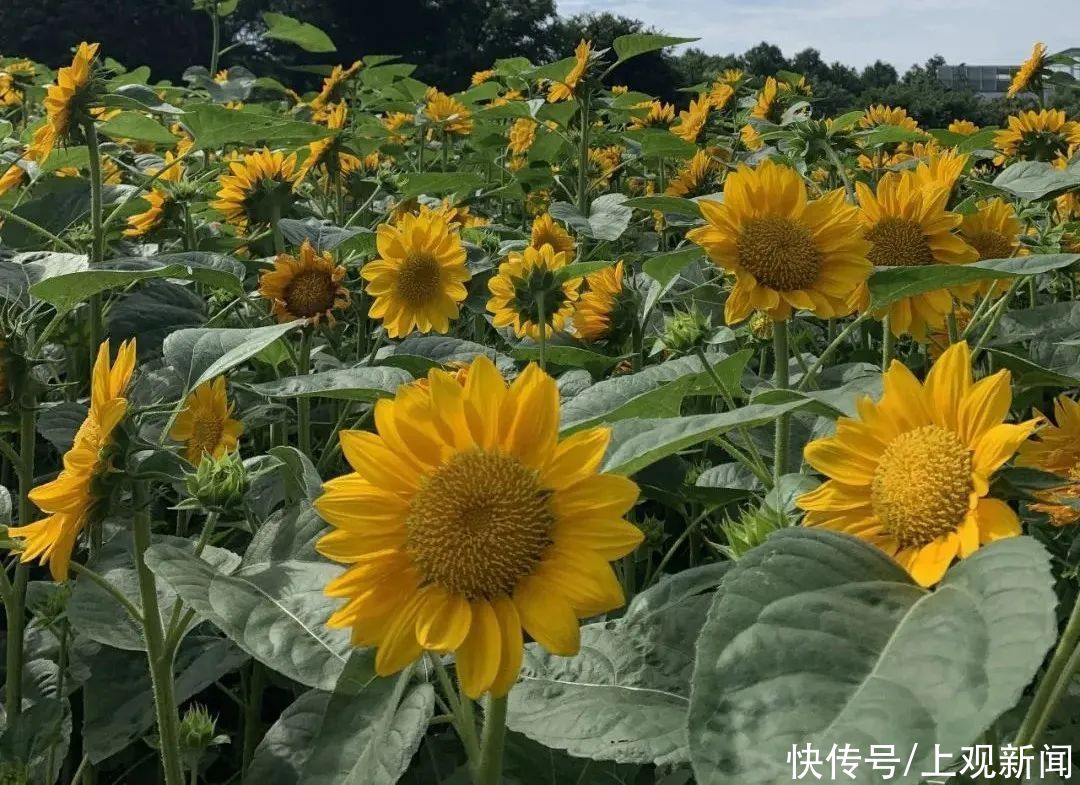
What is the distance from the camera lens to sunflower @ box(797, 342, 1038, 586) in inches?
Result: 27.0

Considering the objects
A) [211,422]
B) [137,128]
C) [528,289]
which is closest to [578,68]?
[137,128]

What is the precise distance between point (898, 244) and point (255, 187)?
1.26 m

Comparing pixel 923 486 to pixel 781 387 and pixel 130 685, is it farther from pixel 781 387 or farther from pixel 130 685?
pixel 130 685

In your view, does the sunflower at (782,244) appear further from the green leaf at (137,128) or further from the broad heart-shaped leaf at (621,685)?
the green leaf at (137,128)

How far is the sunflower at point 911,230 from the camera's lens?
46.8 inches

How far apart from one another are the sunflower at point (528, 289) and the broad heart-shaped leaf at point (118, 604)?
65 centimetres

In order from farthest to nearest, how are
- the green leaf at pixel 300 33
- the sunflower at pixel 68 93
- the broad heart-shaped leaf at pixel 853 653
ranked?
the green leaf at pixel 300 33 → the sunflower at pixel 68 93 → the broad heart-shaped leaf at pixel 853 653

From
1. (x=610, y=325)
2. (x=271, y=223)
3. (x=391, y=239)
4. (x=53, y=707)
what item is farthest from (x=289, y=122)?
(x=53, y=707)

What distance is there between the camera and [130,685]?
3.87 feet

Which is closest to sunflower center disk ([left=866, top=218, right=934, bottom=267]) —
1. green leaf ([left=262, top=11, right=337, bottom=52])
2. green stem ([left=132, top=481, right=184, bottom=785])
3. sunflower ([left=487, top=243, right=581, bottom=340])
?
sunflower ([left=487, top=243, right=581, bottom=340])

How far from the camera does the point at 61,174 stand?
98.4 inches

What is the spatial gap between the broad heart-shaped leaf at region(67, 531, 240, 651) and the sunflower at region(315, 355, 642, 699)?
13.8 inches

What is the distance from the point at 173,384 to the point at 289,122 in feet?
1.64

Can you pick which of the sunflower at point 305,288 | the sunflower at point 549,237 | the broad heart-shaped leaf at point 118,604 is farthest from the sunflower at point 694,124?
the broad heart-shaped leaf at point 118,604
